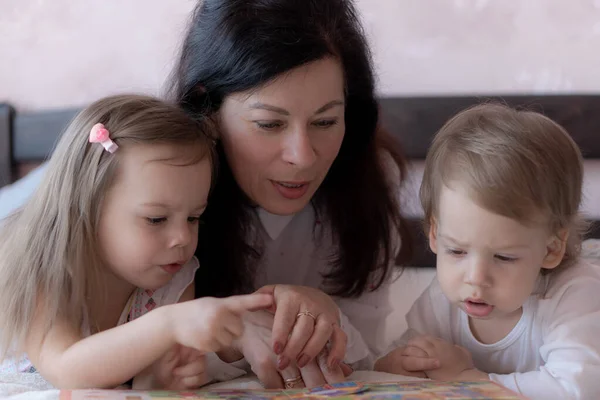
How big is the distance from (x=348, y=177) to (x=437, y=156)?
37cm

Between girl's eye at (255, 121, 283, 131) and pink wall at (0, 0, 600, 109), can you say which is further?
pink wall at (0, 0, 600, 109)

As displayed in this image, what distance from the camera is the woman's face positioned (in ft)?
4.35

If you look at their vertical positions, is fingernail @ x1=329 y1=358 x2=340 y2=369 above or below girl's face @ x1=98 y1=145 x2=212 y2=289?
below

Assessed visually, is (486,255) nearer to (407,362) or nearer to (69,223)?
(407,362)

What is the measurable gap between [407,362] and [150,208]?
1.61 feet

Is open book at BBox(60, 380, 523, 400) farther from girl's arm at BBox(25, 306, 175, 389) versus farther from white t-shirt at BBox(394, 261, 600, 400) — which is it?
white t-shirt at BBox(394, 261, 600, 400)

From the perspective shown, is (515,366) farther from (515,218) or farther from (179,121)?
(179,121)

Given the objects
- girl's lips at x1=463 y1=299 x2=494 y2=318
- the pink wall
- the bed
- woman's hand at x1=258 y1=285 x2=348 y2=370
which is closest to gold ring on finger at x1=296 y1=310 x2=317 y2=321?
woman's hand at x1=258 y1=285 x2=348 y2=370

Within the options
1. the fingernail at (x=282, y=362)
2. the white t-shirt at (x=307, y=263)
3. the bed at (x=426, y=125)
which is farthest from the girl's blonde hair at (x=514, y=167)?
the bed at (x=426, y=125)

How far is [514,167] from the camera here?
1146mm

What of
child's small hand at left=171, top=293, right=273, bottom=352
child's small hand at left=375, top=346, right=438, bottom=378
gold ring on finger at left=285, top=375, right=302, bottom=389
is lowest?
child's small hand at left=375, top=346, right=438, bottom=378

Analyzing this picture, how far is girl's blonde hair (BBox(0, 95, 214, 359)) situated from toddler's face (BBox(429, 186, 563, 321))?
0.40 metres

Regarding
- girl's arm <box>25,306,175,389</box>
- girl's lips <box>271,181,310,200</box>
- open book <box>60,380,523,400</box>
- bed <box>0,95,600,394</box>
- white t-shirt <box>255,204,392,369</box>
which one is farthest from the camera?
bed <box>0,95,600,394</box>

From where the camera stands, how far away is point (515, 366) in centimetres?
132
